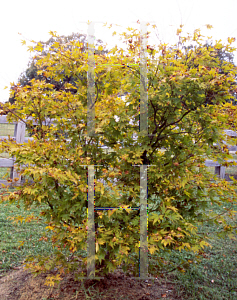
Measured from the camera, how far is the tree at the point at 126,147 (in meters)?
2.03

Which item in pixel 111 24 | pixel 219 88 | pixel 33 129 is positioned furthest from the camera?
pixel 33 129

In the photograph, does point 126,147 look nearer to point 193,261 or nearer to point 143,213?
point 143,213

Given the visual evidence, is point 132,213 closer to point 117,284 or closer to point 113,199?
point 113,199

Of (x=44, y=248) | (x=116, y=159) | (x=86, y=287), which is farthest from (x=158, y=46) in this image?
(x=44, y=248)

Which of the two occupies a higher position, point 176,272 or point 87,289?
point 87,289

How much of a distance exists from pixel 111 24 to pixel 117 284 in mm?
2569

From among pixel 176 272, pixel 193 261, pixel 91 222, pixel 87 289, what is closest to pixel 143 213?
pixel 91 222

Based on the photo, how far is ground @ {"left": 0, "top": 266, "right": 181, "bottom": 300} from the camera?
8.17ft

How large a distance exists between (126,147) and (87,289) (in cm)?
146

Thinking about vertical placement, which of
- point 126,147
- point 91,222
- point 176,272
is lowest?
point 176,272

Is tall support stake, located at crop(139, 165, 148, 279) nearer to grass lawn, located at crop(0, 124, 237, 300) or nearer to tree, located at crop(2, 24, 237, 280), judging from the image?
tree, located at crop(2, 24, 237, 280)

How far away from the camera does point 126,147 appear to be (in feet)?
7.64

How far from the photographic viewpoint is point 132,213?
2359 mm

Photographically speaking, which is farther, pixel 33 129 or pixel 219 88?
pixel 33 129
